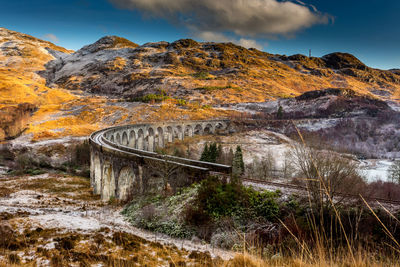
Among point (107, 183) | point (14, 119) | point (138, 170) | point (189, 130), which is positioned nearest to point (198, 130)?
point (189, 130)

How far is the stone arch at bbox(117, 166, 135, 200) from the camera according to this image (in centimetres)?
2444

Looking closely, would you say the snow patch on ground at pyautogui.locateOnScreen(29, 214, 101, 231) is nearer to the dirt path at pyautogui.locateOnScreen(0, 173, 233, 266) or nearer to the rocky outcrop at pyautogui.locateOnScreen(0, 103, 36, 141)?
the dirt path at pyautogui.locateOnScreen(0, 173, 233, 266)

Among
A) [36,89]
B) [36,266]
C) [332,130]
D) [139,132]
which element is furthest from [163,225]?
[36,89]

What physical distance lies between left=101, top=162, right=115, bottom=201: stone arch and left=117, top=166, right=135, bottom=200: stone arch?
2.75m

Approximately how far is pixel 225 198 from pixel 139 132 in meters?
58.7

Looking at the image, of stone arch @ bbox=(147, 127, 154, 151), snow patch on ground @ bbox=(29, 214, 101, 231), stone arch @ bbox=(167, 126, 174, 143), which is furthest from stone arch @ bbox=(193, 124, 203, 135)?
snow patch on ground @ bbox=(29, 214, 101, 231)

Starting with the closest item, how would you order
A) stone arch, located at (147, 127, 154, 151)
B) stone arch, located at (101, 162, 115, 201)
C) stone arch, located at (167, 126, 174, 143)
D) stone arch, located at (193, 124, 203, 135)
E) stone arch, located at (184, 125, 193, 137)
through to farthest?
stone arch, located at (101, 162, 115, 201), stone arch, located at (147, 127, 154, 151), stone arch, located at (167, 126, 174, 143), stone arch, located at (184, 125, 193, 137), stone arch, located at (193, 124, 203, 135)

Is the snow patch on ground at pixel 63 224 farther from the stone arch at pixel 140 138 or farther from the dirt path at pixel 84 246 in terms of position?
the stone arch at pixel 140 138

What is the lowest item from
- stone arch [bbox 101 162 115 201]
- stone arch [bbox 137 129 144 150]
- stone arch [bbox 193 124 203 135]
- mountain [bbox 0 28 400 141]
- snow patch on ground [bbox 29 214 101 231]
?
stone arch [bbox 101 162 115 201]

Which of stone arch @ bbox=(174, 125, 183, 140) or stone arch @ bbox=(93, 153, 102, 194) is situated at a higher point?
stone arch @ bbox=(174, 125, 183, 140)

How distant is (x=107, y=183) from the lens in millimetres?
28922

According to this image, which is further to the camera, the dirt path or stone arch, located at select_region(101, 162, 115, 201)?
stone arch, located at select_region(101, 162, 115, 201)

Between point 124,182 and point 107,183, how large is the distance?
5337 mm

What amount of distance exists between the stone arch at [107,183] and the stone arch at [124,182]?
2.75 metres
